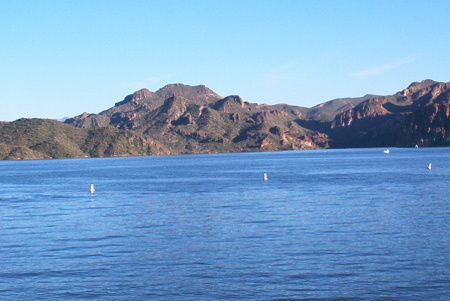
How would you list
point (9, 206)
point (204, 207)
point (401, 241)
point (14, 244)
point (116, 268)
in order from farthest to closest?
1. point (9, 206)
2. point (204, 207)
3. point (14, 244)
4. point (401, 241)
5. point (116, 268)

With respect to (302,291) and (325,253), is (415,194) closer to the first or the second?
(325,253)

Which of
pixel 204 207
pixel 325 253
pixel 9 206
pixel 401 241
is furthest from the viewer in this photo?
pixel 9 206

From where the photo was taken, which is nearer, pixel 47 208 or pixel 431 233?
pixel 431 233

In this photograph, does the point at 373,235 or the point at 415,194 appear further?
the point at 415,194

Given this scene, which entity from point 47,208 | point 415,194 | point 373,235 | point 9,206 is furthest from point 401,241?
point 9,206

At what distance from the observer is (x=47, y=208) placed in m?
62.3

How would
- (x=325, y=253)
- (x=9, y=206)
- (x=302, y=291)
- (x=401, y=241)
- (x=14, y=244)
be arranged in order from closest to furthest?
(x=302, y=291), (x=325, y=253), (x=401, y=241), (x=14, y=244), (x=9, y=206)

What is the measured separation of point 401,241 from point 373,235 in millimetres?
2586

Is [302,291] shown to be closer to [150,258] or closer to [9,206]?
[150,258]

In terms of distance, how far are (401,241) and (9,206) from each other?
45.9 m

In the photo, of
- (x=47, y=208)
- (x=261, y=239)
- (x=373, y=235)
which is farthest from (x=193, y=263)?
(x=47, y=208)

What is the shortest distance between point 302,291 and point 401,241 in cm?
1278

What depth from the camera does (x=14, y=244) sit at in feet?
128

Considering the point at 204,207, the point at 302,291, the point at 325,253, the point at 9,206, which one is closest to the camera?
the point at 302,291
